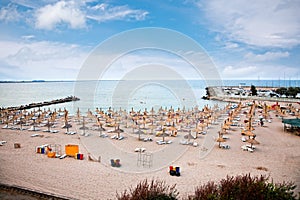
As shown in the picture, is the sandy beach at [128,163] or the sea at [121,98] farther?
the sea at [121,98]

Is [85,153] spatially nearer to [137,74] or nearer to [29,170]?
[29,170]

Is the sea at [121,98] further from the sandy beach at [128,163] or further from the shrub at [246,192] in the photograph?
the shrub at [246,192]

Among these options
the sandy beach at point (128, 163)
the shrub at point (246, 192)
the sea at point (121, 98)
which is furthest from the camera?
the sea at point (121, 98)

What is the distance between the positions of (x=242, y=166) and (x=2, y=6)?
1660 cm

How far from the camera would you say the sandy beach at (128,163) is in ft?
26.6

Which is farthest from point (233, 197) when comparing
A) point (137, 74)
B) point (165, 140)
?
point (165, 140)

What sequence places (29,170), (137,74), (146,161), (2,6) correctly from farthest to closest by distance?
1. (2,6)
2. (137,74)
3. (146,161)
4. (29,170)

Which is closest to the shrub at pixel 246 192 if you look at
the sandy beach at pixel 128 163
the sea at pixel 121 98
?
the sandy beach at pixel 128 163

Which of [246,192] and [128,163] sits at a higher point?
[246,192]

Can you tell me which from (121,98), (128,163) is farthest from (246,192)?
(121,98)

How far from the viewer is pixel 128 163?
10492 mm

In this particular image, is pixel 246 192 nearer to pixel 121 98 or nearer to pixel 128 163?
pixel 128 163

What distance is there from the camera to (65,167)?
9.73m

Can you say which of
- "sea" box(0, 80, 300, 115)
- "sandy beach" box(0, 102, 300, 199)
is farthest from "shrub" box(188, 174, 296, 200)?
"sea" box(0, 80, 300, 115)
